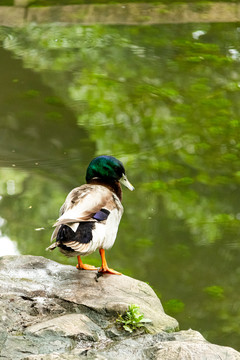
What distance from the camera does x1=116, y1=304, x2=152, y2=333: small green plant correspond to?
9.76ft

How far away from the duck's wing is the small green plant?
0.47 m

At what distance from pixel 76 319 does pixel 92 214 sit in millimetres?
630

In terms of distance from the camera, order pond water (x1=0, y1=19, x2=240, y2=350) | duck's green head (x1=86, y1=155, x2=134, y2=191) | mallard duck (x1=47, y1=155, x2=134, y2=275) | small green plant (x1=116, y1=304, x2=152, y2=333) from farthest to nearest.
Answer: pond water (x1=0, y1=19, x2=240, y2=350) < duck's green head (x1=86, y1=155, x2=134, y2=191) < mallard duck (x1=47, y1=155, x2=134, y2=275) < small green plant (x1=116, y1=304, x2=152, y2=333)

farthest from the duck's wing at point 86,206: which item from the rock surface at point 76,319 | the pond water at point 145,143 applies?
the pond water at point 145,143

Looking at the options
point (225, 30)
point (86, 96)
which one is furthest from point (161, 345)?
point (225, 30)

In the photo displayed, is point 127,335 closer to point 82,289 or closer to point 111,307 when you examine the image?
point 111,307

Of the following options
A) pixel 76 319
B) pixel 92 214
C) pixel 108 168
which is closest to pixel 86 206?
pixel 92 214

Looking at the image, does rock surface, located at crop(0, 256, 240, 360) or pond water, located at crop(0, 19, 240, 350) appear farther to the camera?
pond water, located at crop(0, 19, 240, 350)

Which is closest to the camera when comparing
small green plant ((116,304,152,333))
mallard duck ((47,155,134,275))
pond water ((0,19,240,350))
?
small green plant ((116,304,152,333))

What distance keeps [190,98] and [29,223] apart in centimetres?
296

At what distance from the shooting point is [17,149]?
6.09 meters

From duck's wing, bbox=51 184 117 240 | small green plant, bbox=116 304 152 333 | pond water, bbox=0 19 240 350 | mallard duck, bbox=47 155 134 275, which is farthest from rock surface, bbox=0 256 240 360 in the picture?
pond water, bbox=0 19 240 350

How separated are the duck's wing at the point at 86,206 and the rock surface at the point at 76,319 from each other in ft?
1.02

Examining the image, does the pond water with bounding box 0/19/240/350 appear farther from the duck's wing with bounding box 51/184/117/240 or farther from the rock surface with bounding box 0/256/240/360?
the duck's wing with bounding box 51/184/117/240
